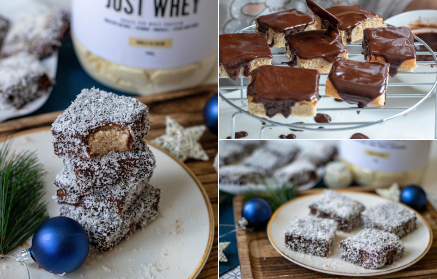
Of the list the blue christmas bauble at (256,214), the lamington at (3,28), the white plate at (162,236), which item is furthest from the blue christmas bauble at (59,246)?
the lamington at (3,28)

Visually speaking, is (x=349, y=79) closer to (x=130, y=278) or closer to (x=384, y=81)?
(x=384, y=81)

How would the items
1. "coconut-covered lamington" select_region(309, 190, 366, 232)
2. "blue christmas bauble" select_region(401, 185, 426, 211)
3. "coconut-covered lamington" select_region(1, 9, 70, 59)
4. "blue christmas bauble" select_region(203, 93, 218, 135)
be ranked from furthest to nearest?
"coconut-covered lamington" select_region(1, 9, 70, 59) < "blue christmas bauble" select_region(203, 93, 218, 135) < "blue christmas bauble" select_region(401, 185, 426, 211) < "coconut-covered lamington" select_region(309, 190, 366, 232)

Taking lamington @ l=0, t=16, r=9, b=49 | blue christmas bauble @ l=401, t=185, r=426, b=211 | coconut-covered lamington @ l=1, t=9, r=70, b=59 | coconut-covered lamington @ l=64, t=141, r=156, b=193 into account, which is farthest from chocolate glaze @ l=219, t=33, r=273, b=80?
lamington @ l=0, t=16, r=9, b=49

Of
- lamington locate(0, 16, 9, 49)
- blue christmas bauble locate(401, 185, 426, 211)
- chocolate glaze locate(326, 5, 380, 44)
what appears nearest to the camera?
chocolate glaze locate(326, 5, 380, 44)

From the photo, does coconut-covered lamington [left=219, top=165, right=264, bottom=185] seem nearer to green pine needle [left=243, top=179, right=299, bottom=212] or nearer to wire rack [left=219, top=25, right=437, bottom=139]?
green pine needle [left=243, top=179, right=299, bottom=212]

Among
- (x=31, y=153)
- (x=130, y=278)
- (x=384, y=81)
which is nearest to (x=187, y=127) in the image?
(x=31, y=153)

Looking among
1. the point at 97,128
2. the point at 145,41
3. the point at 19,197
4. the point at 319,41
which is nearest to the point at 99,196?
the point at 97,128

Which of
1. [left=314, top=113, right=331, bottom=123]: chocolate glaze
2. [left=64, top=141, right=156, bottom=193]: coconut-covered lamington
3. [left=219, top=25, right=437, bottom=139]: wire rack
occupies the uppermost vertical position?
[left=219, top=25, right=437, bottom=139]: wire rack
